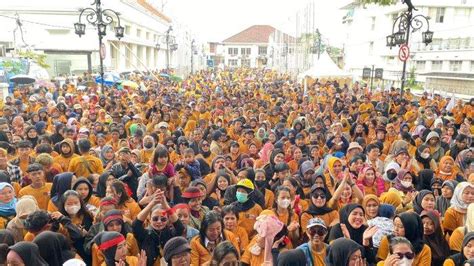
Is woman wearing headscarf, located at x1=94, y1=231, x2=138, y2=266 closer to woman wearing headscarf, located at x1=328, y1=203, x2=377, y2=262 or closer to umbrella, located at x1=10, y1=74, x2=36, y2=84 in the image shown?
woman wearing headscarf, located at x1=328, y1=203, x2=377, y2=262

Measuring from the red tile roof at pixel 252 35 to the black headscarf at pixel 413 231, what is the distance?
306ft

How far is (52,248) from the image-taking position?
3893 mm

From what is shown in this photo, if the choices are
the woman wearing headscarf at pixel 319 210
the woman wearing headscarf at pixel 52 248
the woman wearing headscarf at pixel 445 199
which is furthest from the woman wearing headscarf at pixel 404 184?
the woman wearing headscarf at pixel 52 248

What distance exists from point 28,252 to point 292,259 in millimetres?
2047

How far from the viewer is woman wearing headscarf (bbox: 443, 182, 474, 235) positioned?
193 inches

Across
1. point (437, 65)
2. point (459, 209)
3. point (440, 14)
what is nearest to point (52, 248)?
point (459, 209)

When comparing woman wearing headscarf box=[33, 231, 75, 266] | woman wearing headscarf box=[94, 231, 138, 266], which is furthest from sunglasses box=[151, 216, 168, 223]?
woman wearing headscarf box=[33, 231, 75, 266]

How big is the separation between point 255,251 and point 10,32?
32659 mm

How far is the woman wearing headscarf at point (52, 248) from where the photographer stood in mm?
3857

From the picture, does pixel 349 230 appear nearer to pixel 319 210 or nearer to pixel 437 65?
pixel 319 210

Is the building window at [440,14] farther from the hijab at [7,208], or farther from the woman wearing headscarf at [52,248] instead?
the woman wearing headscarf at [52,248]

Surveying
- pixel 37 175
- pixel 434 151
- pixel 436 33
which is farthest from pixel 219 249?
pixel 436 33

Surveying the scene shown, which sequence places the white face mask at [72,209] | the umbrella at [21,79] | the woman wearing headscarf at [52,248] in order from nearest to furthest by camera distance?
the woman wearing headscarf at [52,248] < the white face mask at [72,209] < the umbrella at [21,79]

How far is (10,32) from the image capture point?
31812mm
